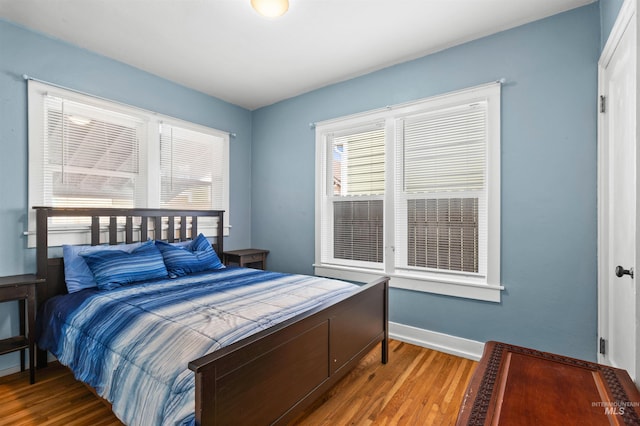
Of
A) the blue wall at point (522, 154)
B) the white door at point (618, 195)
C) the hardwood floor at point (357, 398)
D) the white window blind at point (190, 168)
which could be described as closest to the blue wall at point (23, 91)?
the blue wall at point (522, 154)

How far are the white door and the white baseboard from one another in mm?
836

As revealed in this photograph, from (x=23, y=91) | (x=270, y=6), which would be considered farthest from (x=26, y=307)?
(x=270, y=6)

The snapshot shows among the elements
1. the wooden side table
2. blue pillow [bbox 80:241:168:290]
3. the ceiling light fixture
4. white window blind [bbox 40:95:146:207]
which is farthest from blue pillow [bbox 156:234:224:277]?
the wooden side table

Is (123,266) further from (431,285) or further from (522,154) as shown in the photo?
(522,154)

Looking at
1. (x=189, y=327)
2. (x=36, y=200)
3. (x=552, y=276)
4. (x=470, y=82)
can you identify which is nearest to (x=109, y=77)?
(x=36, y=200)

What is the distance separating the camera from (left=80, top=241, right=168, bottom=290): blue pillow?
2.43m

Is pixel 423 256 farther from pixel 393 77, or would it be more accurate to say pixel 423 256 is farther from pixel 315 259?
pixel 393 77

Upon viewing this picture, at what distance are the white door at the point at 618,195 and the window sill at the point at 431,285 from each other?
0.68 meters

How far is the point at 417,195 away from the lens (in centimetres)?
301

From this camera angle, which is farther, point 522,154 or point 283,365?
point 522,154

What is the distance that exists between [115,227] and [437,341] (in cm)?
320

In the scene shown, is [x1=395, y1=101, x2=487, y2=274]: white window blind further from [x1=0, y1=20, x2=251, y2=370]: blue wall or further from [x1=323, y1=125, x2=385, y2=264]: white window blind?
[x1=0, y1=20, x2=251, y2=370]: blue wall

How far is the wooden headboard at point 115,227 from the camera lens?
8.05ft

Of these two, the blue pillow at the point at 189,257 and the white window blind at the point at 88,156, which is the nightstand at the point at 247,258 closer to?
the blue pillow at the point at 189,257
